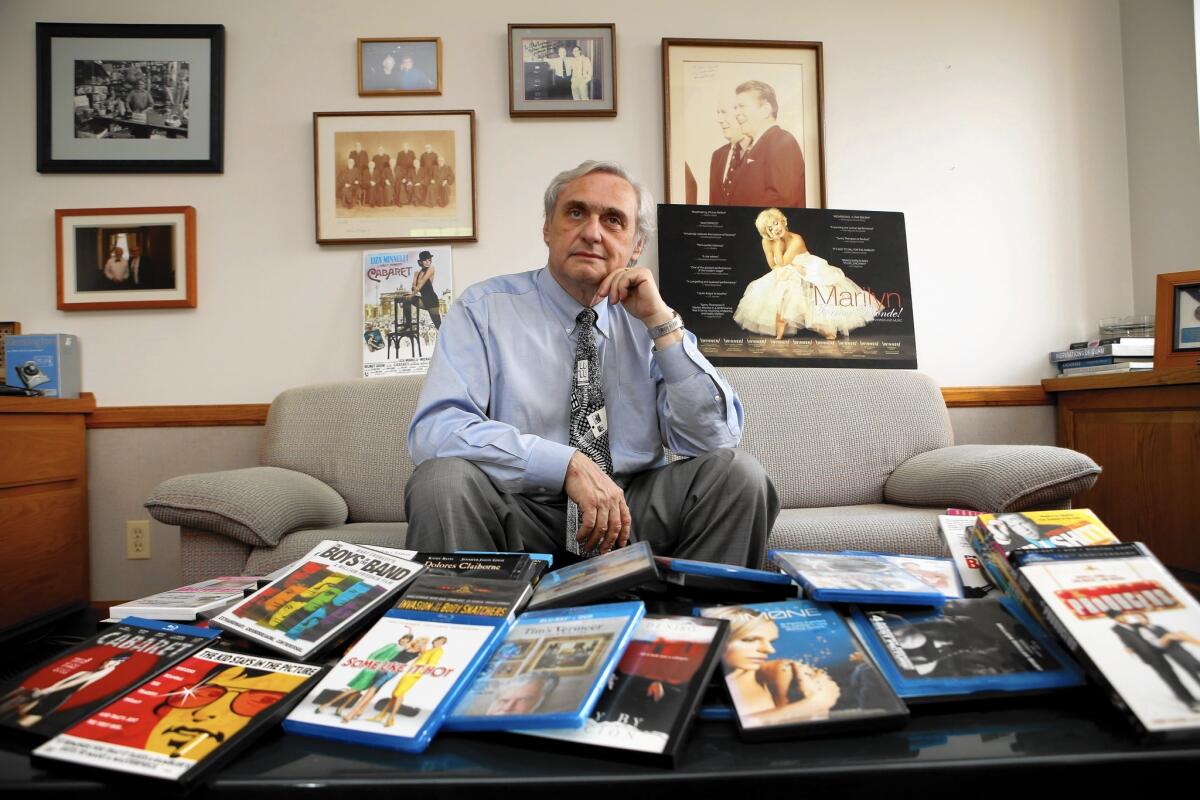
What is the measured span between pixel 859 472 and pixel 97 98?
2760 millimetres

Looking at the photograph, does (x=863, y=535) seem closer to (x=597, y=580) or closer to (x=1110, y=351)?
(x=597, y=580)

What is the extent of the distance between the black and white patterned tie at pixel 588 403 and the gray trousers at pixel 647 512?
→ 0.39 feet

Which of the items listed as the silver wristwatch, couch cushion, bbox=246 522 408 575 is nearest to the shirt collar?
the silver wristwatch

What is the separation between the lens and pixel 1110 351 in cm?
226

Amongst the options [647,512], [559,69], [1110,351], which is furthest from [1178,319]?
[559,69]

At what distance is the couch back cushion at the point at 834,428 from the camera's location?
207 cm

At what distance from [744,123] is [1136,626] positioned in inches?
85.4

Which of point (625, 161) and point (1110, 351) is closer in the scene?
point (1110, 351)

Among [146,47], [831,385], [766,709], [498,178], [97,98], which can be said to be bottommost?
[766,709]

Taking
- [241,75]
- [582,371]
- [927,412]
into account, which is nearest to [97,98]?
[241,75]

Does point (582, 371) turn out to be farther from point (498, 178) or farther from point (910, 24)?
point (910, 24)

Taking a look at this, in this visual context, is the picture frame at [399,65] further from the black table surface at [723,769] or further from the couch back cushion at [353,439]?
the black table surface at [723,769]

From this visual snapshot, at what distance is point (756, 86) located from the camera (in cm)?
245

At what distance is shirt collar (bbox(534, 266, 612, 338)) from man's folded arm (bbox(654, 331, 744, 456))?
161 mm
